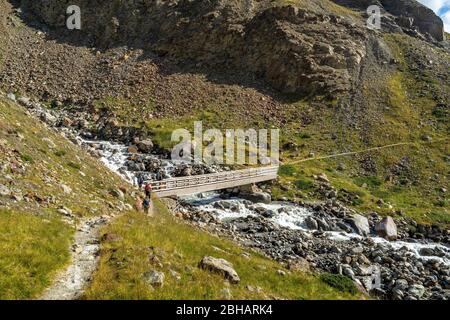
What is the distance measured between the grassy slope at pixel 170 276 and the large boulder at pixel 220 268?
295 millimetres

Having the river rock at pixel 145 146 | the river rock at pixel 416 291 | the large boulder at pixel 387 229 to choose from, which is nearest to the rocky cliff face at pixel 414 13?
the river rock at pixel 145 146

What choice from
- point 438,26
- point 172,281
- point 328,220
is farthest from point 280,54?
point 172,281

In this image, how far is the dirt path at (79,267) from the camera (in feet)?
36.8

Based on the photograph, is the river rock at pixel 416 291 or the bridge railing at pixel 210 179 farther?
the bridge railing at pixel 210 179

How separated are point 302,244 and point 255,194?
12.2 metres

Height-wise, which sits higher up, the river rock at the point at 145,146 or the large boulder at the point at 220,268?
the large boulder at the point at 220,268

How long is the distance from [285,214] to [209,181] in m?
7.98

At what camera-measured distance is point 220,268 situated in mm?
13703

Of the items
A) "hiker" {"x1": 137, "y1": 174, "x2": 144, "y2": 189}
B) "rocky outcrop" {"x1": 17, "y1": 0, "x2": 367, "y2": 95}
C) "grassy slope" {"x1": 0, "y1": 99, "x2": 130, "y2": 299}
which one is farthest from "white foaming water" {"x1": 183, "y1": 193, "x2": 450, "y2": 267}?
"rocky outcrop" {"x1": 17, "y1": 0, "x2": 367, "y2": 95}

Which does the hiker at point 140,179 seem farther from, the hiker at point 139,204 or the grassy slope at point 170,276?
the grassy slope at point 170,276

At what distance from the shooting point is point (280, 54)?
70.3m

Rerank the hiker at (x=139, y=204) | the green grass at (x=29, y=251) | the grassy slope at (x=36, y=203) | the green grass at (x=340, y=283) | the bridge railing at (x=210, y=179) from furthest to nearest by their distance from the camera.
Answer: the bridge railing at (x=210, y=179) < the hiker at (x=139, y=204) < the green grass at (x=340, y=283) < the grassy slope at (x=36, y=203) < the green grass at (x=29, y=251)

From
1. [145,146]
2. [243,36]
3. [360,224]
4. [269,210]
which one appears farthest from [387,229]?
[243,36]
